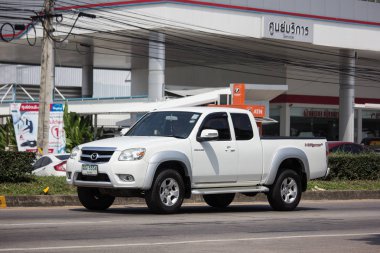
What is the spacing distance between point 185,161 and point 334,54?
43143 mm

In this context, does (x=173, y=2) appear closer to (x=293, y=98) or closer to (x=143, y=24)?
(x=143, y=24)

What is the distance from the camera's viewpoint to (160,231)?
13.3 m

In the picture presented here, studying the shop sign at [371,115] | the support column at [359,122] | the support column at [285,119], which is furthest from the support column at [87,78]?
the shop sign at [371,115]

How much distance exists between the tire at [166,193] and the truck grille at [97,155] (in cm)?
94

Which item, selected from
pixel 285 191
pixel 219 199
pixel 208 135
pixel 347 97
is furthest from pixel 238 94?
pixel 347 97

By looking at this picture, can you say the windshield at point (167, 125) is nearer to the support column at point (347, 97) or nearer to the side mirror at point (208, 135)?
the side mirror at point (208, 135)

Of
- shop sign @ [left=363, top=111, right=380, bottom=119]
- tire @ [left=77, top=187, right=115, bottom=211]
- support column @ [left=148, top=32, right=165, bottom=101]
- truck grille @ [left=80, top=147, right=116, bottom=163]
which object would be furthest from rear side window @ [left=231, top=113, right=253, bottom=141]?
shop sign @ [left=363, top=111, right=380, bottom=119]

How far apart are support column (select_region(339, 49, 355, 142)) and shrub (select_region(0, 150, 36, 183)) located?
3988 cm

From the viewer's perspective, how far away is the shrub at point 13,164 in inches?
810

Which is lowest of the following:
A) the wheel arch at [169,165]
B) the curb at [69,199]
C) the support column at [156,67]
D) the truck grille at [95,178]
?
the curb at [69,199]

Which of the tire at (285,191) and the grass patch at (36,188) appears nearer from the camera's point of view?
the tire at (285,191)

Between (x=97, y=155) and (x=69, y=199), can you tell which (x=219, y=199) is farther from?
(x=97, y=155)

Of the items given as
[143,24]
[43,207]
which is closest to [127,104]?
[143,24]

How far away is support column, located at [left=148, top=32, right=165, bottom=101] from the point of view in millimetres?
49719
